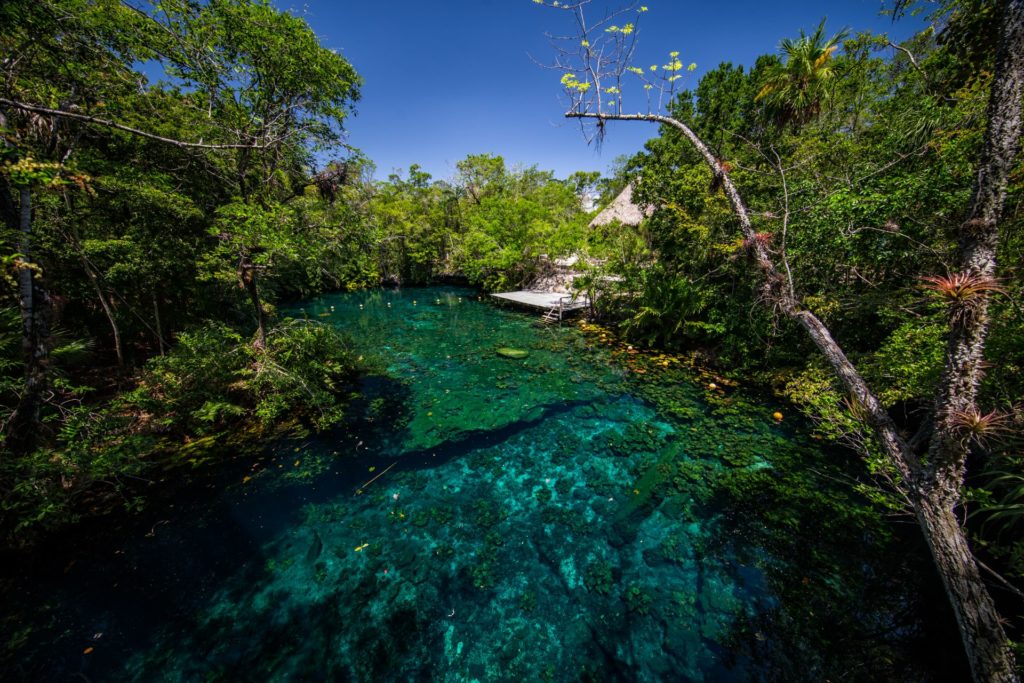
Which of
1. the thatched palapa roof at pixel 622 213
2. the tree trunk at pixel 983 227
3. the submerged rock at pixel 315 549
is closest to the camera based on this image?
the tree trunk at pixel 983 227

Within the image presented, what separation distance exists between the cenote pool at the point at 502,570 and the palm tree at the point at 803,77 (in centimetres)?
1719

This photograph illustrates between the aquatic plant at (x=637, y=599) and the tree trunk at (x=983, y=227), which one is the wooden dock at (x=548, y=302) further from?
the tree trunk at (x=983, y=227)

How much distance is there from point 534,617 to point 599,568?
1037 mm

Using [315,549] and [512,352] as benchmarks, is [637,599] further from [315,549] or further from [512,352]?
[512,352]

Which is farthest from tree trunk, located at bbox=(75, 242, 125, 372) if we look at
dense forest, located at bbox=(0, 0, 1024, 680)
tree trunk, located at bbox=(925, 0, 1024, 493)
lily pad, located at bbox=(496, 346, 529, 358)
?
lily pad, located at bbox=(496, 346, 529, 358)

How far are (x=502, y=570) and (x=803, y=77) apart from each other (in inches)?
913

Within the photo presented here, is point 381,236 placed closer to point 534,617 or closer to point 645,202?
→ point 534,617

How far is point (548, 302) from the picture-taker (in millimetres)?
16891

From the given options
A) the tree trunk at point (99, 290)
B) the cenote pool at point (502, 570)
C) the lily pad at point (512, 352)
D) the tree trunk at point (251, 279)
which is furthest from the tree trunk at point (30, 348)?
the lily pad at point (512, 352)

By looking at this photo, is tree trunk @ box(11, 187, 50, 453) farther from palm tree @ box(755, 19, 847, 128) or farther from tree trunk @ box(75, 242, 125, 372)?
palm tree @ box(755, 19, 847, 128)

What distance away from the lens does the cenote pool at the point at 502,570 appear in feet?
10.3

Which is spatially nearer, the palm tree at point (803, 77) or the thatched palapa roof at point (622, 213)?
the palm tree at point (803, 77)

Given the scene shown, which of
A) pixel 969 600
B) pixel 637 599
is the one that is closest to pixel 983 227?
pixel 969 600

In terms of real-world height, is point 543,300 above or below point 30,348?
above
